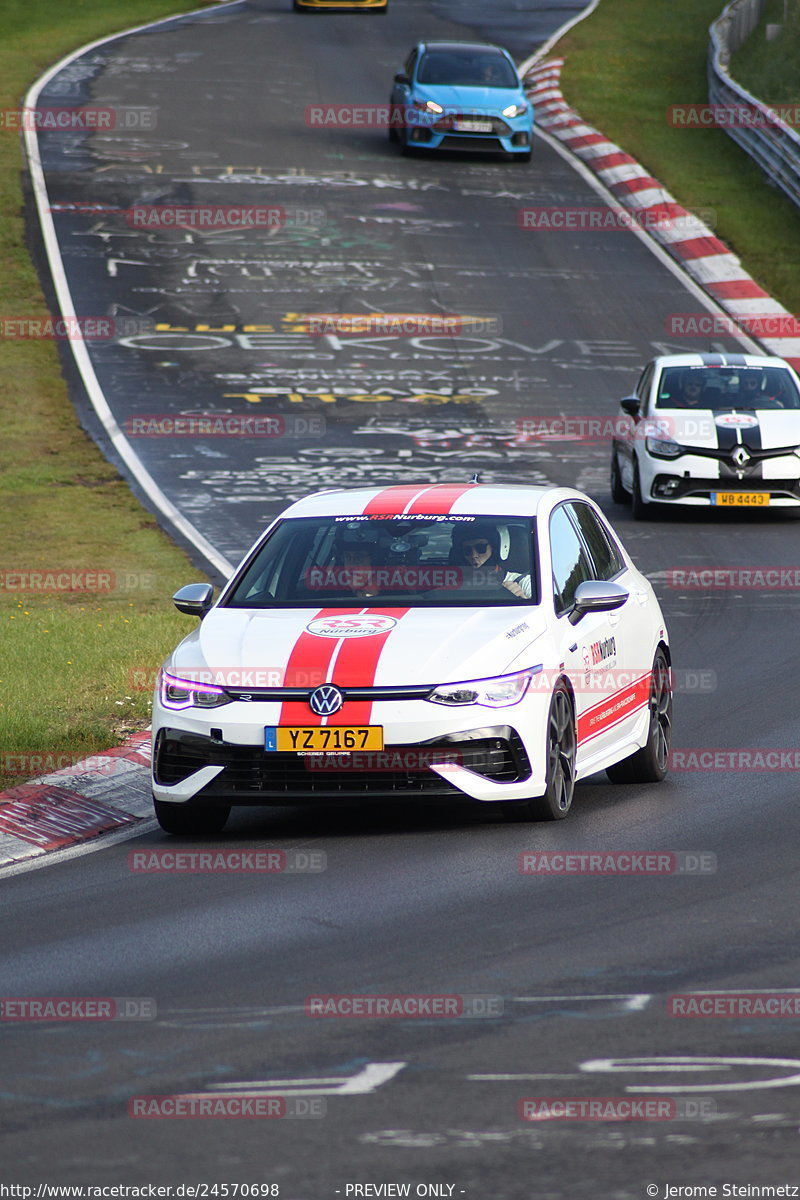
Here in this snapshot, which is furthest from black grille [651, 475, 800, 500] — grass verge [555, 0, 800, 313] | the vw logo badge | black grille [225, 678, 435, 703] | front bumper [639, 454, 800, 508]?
the vw logo badge

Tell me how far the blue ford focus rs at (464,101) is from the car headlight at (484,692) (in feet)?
93.7

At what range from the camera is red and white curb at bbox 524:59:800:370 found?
96.7 feet

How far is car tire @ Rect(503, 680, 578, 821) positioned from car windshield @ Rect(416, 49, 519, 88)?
92.7ft

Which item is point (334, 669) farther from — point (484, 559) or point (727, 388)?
point (727, 388)

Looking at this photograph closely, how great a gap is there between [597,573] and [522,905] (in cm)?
316

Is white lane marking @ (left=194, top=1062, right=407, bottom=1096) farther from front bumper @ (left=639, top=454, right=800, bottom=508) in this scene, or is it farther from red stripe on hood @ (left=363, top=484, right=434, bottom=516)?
front bumper @ (left=639, top=454, right=800, bottom=508)

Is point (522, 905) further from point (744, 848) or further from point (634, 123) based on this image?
point (634, 123)

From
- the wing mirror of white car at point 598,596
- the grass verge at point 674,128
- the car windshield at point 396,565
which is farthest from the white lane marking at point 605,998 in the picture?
the grass verge at point 674,128

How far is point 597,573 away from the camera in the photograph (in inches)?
410

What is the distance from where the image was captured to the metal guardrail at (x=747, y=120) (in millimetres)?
34594

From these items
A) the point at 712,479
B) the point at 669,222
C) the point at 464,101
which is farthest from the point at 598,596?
the point at 464,101

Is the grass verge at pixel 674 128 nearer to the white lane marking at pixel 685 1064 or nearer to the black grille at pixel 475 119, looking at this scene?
the black grille at pixel 475 119

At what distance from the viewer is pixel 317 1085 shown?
5527 mm

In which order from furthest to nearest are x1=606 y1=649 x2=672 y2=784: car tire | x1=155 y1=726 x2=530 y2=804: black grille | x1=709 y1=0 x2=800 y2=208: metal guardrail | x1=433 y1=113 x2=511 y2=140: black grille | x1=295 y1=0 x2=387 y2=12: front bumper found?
x1=295 y1=0 x2=387 y2=12: front bumper, x1=433 y1=113 x2=511 y2=140: black grille, x1=709 y1=0 x2=800 y2=208: metal guardrail, x1=606 y1=649 x2=672 y2=784: car tire, x1=155 y1=726 x2=530 y2=804: black grille
